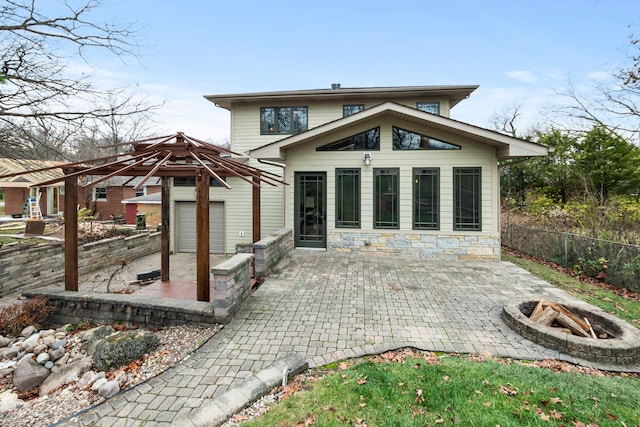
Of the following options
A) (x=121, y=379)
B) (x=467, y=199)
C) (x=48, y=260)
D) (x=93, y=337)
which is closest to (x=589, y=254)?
(x=467, y=199)

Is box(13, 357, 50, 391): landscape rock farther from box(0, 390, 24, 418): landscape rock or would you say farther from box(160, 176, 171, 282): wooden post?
box(160, 176, 171, 282): wooden post

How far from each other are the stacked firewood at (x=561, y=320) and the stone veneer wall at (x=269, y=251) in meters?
4.99

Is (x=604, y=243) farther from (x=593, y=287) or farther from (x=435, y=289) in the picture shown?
(x=435, y=289)

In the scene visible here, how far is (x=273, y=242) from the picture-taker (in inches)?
289

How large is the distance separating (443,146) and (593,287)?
4872 mm

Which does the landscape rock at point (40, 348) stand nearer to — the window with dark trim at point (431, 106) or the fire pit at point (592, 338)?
the fire pit at point (592, 338)

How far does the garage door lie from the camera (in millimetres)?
12078

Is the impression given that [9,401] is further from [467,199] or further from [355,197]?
[467,199]

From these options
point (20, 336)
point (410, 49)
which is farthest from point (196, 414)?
point (410, 49)

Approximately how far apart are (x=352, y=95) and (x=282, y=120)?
9.29 feet

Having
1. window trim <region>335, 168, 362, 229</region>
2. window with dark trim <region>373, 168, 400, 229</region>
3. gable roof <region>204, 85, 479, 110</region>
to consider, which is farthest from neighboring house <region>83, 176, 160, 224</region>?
window with dark trim <region>373, 168, 400, 229</region>

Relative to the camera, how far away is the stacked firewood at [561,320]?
13.5 ft

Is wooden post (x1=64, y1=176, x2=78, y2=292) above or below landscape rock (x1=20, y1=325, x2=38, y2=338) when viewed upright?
above

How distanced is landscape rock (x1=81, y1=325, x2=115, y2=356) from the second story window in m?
8.73
